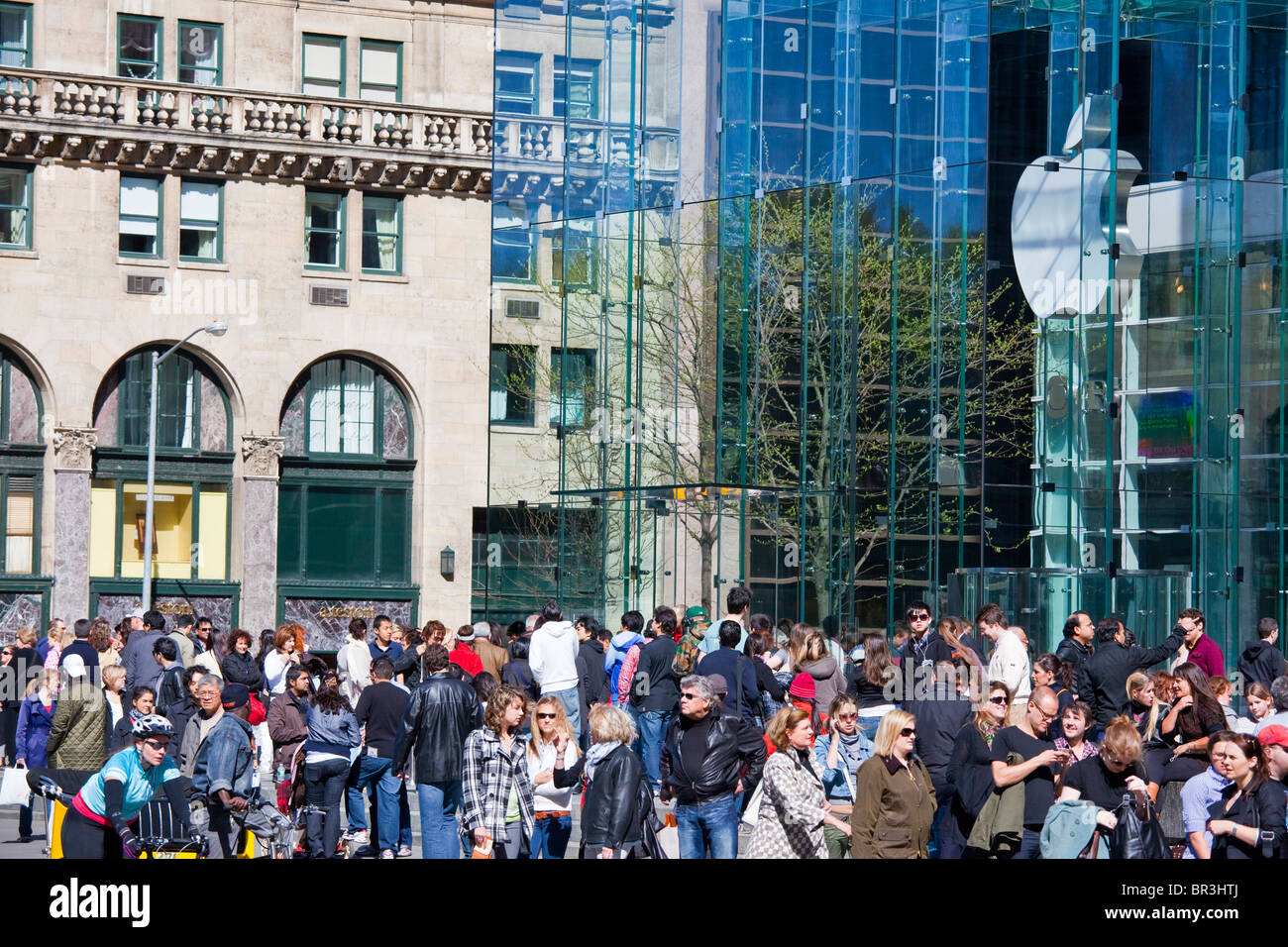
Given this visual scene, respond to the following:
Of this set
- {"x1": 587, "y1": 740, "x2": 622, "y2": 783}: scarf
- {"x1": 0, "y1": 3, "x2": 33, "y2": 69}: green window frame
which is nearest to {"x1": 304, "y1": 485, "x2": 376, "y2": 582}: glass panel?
{"x1": 0, "y1": 3, "x2": 33, "y2": 69}: green window frame

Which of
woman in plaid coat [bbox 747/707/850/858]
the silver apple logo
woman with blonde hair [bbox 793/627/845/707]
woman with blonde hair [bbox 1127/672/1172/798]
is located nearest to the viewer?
woman in plaid coat [bbox 747/707/850/858]

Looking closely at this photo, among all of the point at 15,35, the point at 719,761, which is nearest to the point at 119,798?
the point at 719,761

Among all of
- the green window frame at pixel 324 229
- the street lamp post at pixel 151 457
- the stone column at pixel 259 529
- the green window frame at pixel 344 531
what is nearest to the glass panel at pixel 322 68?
the green window frame at pixel 324 229

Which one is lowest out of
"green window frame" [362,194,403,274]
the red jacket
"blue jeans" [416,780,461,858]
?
"blue jeans" [416,780,461,858]

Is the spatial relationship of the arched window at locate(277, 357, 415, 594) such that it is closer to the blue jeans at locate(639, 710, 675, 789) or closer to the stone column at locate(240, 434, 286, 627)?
the stone column at locate(240, 434, 286, 627)

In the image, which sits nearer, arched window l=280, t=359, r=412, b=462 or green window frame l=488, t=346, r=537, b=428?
green window frame l=488, t=346, r=537, b=428

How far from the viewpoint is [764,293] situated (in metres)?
27.5

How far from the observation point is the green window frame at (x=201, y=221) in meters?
40.1

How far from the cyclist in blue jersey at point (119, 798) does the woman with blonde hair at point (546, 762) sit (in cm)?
253

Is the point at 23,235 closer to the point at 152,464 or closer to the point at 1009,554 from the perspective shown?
the point at 152,464

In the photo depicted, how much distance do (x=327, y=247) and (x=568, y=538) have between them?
15.3m

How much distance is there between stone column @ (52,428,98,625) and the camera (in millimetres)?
38188

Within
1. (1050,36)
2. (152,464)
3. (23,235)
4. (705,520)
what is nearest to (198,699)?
(705,520)

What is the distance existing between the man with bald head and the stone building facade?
1124 inches
